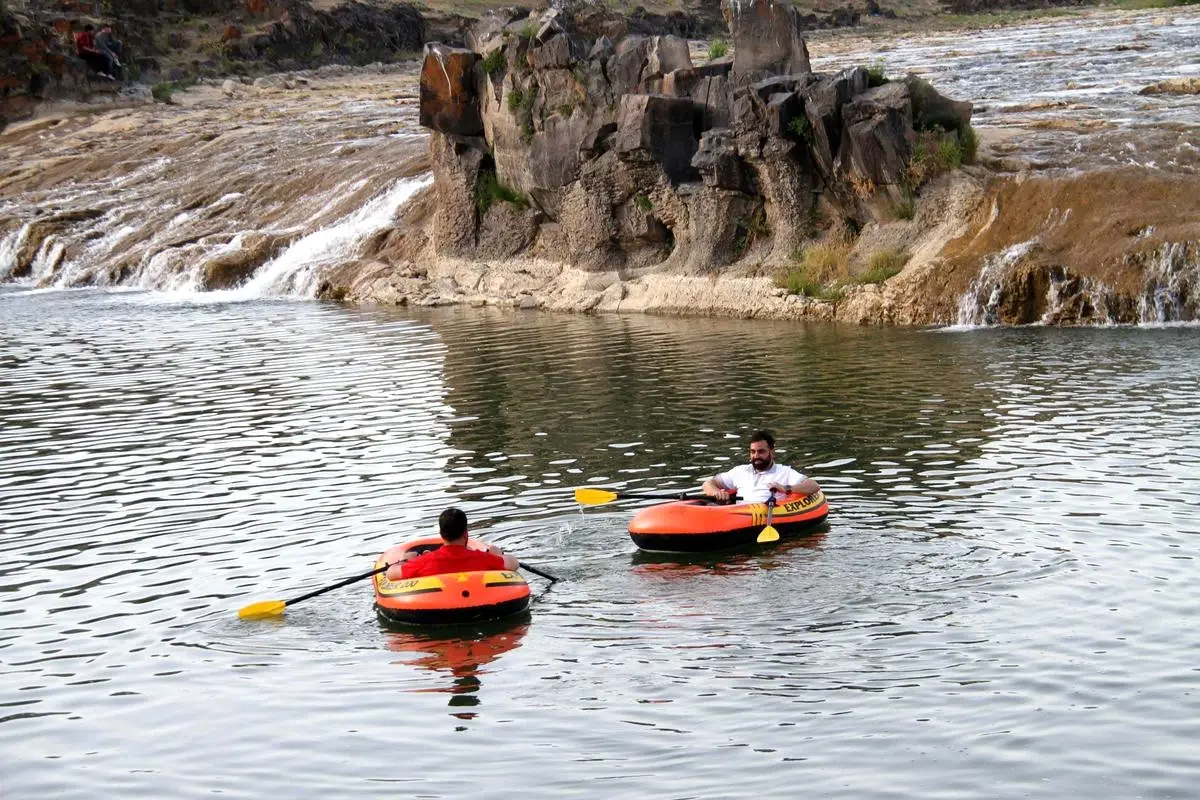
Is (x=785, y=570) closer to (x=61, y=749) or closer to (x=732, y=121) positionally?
(x=61, y=749)

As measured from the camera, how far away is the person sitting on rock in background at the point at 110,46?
2827 inches

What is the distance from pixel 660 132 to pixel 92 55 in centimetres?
4481

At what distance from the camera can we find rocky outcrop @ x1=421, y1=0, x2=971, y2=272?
31.7 m

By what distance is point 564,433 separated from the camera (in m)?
21.8

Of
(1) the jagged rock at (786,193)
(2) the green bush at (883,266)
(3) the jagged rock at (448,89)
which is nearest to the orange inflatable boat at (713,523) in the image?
(2) the green bush at (883,266)

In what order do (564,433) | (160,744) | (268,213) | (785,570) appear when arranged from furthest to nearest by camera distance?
(268,213)
(564,433)
(785,570)
(160,744)

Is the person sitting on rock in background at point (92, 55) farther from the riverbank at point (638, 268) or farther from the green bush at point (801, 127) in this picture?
the green bush at point (801, 127)

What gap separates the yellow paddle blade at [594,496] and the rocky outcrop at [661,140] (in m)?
15.8

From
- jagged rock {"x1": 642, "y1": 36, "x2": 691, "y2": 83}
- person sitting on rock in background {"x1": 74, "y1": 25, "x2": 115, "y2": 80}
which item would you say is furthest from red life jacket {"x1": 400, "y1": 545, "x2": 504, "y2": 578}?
person sitting on rock in background {"x1": 74, "y1": 25, "x2": 115, "y2": 80}

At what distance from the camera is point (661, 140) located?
34219mm

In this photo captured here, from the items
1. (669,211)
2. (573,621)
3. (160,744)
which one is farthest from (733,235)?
(160,744)

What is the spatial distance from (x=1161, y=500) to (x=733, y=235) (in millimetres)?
18331

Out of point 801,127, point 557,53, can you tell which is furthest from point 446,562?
point 557,53

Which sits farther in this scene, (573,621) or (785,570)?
(785,570)
